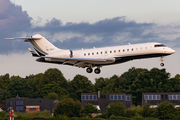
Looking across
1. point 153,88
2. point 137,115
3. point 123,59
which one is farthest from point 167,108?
point 153,88

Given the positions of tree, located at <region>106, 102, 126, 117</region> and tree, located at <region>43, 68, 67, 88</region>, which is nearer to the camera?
tree, located at <region>106, 102, 126, 117</region>

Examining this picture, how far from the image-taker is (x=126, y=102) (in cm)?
10038

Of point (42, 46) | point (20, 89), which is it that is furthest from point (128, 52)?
point (20, 89)

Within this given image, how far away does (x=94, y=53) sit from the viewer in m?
54.2

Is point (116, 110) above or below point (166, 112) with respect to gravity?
above

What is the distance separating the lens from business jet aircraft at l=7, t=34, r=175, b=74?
50.1 meters

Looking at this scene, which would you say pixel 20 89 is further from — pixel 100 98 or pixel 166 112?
pixel 166 112

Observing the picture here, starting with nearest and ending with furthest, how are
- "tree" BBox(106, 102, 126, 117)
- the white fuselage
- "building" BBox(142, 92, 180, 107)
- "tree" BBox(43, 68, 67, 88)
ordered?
the white fuselage → "tree" BBox(106, 102, 126, 117) → "building" BBox(142, 92, 180, 107) → "tree" BBox(43, 68, 67, 88)

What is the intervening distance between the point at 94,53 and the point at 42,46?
11.0 meters

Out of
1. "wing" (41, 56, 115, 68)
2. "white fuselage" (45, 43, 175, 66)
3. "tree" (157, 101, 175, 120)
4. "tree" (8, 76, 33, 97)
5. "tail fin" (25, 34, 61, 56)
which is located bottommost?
"tree" (157, 101, 175, 120)

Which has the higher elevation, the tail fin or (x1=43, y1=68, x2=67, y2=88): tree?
the tail fin

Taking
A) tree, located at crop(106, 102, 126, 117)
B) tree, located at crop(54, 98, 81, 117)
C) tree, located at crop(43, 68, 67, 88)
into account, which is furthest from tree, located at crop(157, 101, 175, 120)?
tree, located at crop(43, 68, 67, 88)

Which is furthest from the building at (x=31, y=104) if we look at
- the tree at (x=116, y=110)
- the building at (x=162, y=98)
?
the tree at (x=116, y=110)

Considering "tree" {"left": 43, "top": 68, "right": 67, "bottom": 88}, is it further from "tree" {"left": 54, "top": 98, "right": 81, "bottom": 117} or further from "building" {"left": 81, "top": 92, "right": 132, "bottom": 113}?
"tree" {"left": 54, "top": 98, "right": 81, "bottom": 117}
